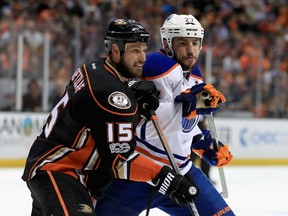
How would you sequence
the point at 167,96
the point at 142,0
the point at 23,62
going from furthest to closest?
the point at 142,0 < the point at 23,62 < the point at 167,96

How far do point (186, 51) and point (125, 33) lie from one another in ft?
1.81

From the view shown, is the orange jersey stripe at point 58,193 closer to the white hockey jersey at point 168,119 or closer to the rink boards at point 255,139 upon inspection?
the white hockey jersey at point 168,119

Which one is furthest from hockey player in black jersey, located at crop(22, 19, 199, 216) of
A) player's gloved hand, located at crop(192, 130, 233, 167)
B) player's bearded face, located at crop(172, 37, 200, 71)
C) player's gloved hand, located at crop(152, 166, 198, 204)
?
player's gloved hand, located at crop(192, 130, 233, 167)

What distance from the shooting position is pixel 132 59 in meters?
2.97

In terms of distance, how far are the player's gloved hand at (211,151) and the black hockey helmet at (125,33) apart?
0.94 meters

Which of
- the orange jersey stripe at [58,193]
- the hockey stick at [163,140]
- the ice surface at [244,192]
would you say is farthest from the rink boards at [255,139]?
the orange jersey stripe at [58,193]

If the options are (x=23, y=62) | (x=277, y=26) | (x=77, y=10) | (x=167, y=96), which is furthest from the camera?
(x=277, y=26)

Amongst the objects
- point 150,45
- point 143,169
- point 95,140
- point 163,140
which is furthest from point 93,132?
point 150,45

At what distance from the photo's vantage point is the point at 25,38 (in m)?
8.16

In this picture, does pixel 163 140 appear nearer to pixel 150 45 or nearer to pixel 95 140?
pixel 95 140

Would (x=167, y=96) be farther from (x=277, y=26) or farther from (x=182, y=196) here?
(x=277, y=26)

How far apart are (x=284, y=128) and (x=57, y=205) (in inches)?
301

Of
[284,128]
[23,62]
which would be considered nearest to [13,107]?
[23,62]

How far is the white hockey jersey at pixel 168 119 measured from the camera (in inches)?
129
